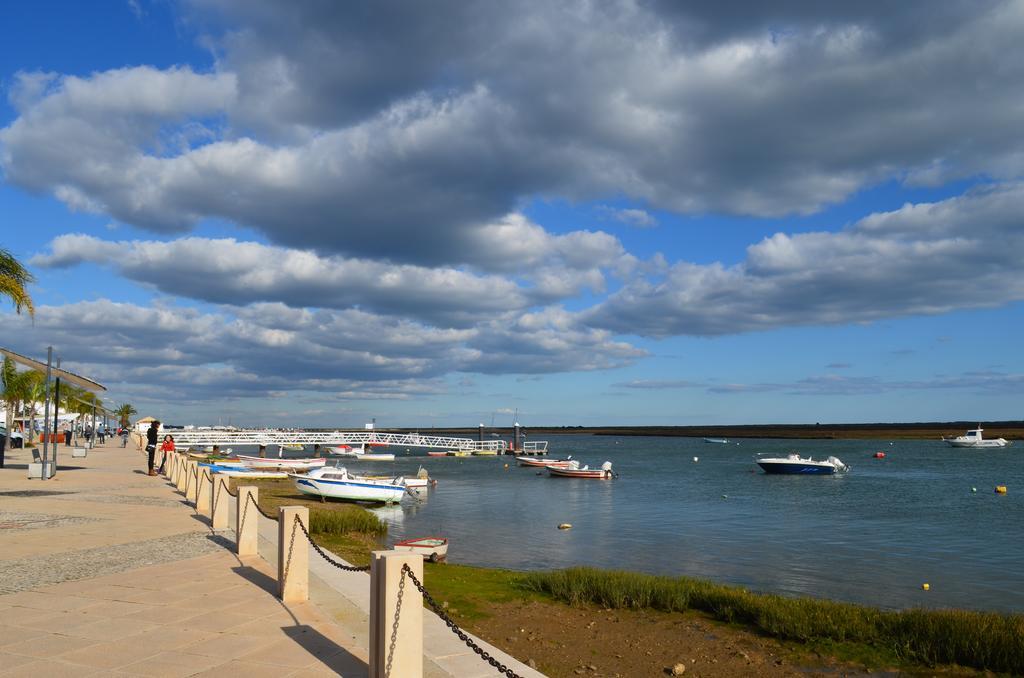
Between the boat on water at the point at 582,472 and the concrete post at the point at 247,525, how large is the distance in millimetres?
51910

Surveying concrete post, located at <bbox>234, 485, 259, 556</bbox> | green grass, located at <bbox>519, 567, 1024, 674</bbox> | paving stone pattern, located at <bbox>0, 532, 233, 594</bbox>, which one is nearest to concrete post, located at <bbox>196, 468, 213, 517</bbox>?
paving stone pattern, located at <bbox>0, 532, 233, 594</bbox>

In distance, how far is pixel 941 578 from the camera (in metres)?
21.0

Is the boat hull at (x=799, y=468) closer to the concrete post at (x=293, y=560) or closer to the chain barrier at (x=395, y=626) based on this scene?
the concrete post at (x=293, y=560)

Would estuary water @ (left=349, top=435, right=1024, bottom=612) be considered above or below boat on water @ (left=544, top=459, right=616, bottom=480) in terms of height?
above

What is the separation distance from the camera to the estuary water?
20328mm

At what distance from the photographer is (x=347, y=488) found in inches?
1423

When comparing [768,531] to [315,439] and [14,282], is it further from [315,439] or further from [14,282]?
[315,439]

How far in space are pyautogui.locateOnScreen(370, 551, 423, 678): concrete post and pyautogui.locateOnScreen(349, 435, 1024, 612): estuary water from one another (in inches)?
575

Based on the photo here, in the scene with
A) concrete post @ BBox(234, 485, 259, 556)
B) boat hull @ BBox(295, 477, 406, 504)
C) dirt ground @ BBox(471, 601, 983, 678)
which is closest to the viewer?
dirt ground @ BBox(471, 601, 983, 678)

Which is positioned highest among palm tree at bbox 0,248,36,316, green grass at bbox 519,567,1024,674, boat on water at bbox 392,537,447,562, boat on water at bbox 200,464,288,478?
palm tree at bbox 0,248,36,316

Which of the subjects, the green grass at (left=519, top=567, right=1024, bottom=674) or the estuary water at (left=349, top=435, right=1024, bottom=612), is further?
the estuary water at (left=349, top=435, right=1024, bottom=612)

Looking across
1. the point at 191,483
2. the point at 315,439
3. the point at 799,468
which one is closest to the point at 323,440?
the point at 315,439

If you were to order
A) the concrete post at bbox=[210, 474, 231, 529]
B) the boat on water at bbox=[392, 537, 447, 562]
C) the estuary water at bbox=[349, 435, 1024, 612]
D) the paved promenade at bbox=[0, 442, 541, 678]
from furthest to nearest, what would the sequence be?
the estuary water at bbox=[349, 435, 1024, 612] → the boat on water at bbox=[392, 537, 447, 562] → the concrete post at bbox=[210, 474, 231, 529] → the paved promenade at bbox=[0, 442, 541, 678]

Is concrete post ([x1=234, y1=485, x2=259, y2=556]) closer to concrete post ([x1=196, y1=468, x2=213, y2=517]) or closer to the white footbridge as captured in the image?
concrete post ([x1=196, y1=468, x2=213, y2=517])
